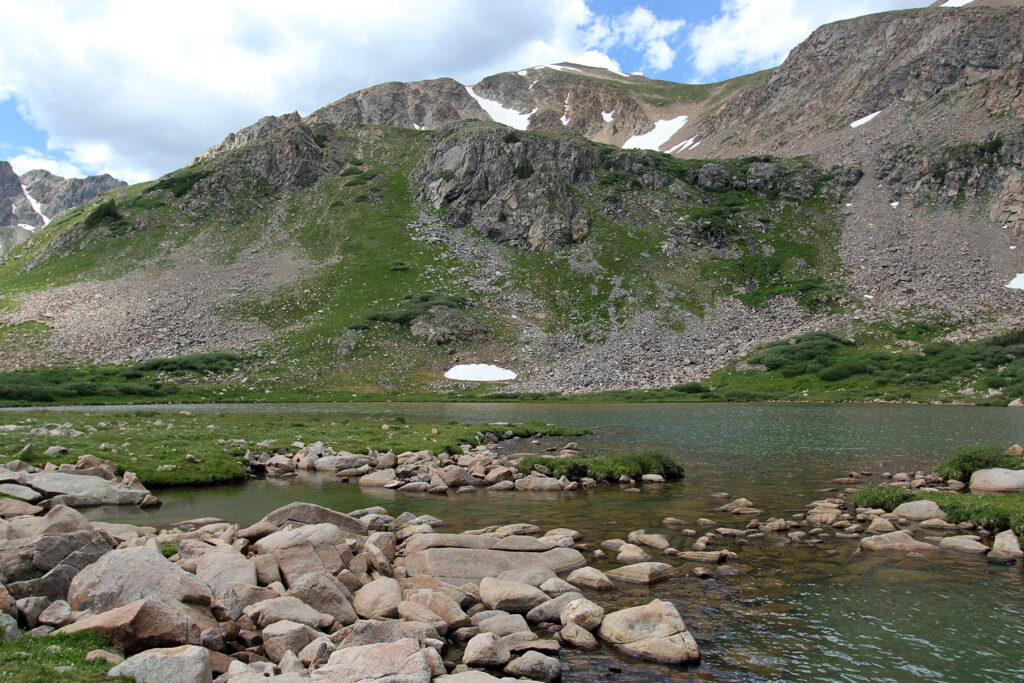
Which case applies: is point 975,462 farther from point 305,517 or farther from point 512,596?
point 305,517

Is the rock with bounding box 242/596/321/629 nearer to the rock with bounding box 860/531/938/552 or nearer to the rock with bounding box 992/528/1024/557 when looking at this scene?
the rock with bounding box 860/531/938/552

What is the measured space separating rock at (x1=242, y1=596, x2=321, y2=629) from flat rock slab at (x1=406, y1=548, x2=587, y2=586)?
3.45 metres

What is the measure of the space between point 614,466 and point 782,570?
1330 centimetres

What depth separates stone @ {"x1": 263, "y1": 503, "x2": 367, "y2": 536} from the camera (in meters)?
16.0

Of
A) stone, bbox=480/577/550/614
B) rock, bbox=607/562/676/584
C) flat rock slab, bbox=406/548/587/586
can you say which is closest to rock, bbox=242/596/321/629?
flat rock slab, bbox=406/548/587/586

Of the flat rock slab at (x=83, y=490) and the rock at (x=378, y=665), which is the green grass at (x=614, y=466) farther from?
the rock at (x=378, y=665)

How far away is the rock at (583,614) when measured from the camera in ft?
37.4

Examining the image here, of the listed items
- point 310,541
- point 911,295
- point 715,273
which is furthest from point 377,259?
point 310,541

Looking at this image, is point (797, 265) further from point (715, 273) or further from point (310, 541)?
point (310, 541)

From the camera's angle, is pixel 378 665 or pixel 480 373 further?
pixel 480 373

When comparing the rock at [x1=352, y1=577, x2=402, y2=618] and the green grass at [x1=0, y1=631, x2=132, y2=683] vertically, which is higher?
the green grass at [x1=0, y1=631, x2=132, y2=683]

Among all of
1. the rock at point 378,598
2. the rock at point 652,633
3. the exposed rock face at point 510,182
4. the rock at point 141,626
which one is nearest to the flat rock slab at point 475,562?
the rock at point 378,598

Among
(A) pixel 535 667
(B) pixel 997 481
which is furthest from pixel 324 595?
(B) pixel 997 481

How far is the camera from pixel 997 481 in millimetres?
22359
